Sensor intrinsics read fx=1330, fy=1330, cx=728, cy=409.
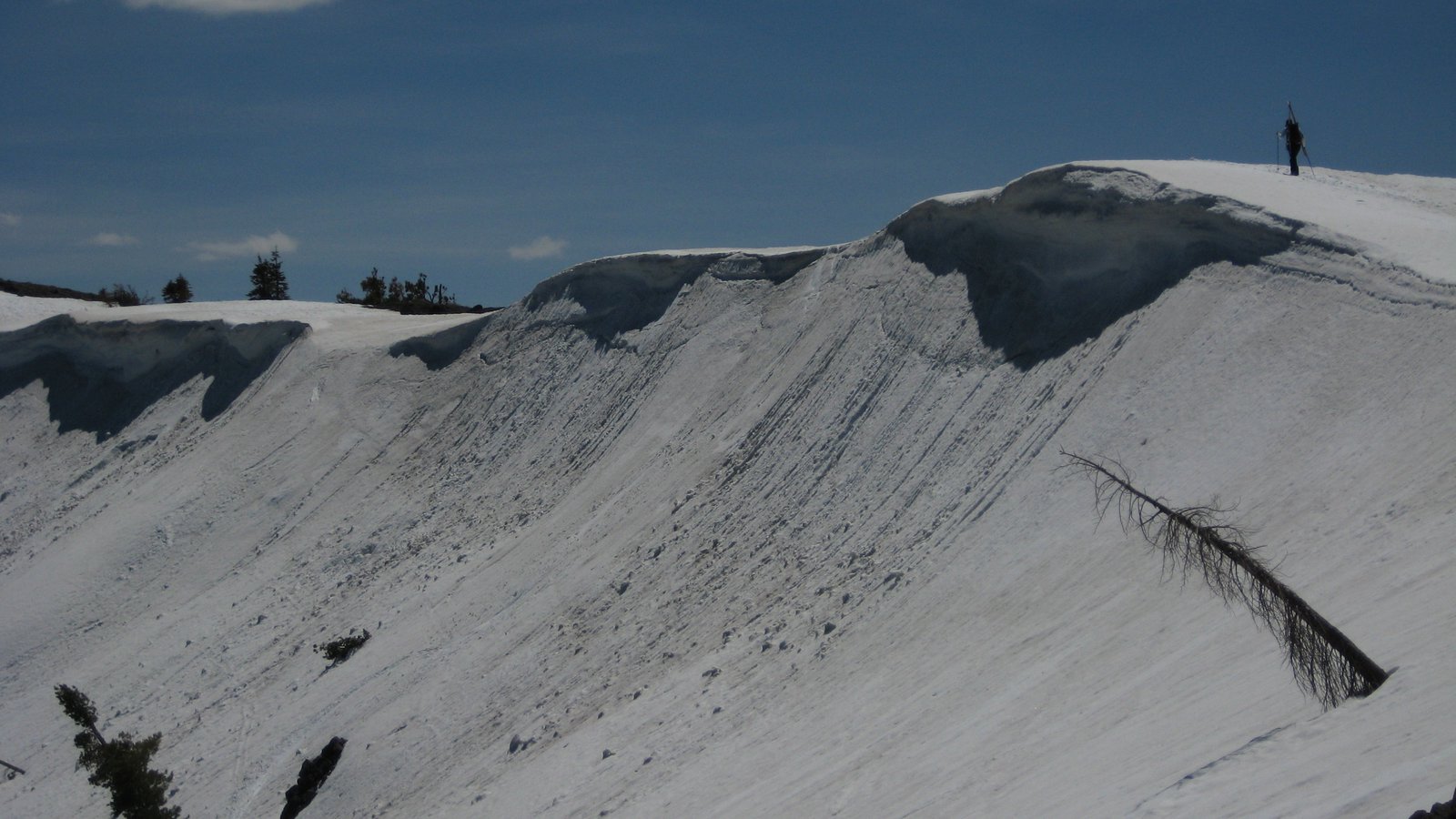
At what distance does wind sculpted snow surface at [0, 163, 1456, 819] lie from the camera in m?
11.3

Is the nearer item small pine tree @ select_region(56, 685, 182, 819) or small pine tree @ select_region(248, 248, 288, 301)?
small pine tree @ select_region(56, 685, 182, 819)

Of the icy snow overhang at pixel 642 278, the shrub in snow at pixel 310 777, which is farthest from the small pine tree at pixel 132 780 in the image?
the icy snow overhang at pixel 642 278

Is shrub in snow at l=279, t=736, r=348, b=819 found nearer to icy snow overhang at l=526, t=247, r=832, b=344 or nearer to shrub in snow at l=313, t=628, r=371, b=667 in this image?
shrub in snow at l=313, t=628, r=371, b=667

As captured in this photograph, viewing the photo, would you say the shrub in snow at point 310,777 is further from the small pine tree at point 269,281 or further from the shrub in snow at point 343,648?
the small pine tree at point 269,281

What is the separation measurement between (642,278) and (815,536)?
38.5 feet

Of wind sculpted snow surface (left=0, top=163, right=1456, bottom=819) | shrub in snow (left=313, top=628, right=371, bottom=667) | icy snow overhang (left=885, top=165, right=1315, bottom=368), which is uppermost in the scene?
icy snow overhang (left=885, top=165, right=1315, bottom=368)

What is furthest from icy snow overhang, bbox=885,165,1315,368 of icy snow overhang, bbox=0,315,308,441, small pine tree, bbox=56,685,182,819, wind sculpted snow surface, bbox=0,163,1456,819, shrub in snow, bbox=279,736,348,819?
icy snow overhang, bbox=0,315,308,441

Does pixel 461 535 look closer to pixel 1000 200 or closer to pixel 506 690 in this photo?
pixel 506 690

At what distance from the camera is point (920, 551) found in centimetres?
1694

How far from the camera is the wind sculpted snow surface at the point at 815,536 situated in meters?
11.3

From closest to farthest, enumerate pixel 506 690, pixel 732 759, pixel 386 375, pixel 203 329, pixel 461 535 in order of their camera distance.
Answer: pixel 732 759 → pixel 506 690 → pixel 461 535 → pixel 386 375 → pixel 203 329

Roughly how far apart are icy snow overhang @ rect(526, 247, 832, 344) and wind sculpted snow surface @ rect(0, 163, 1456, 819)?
0.08m

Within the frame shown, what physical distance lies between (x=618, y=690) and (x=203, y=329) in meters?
22.9

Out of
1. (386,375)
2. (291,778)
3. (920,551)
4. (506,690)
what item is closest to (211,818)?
(291,778)
